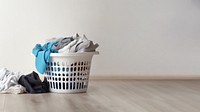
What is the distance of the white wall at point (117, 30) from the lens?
11.6 ft

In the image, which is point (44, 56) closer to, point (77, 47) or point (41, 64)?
point (41, 64)

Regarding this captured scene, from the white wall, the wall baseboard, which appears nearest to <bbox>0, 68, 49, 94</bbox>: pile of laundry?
the white wall

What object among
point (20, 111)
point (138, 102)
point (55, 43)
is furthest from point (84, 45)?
point (20, 111)

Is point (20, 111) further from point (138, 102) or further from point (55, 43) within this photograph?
point (55, 43)

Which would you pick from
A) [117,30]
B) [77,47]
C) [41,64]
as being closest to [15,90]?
[41,64]

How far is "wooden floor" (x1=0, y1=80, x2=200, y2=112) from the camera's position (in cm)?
220

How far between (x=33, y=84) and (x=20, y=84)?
9 cm

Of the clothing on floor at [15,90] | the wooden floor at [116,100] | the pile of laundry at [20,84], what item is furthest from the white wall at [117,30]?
the clothing on floor at [15,90]

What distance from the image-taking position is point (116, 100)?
2.47 metres

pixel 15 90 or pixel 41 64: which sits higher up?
pixel 41 64

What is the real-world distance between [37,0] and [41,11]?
95 mm

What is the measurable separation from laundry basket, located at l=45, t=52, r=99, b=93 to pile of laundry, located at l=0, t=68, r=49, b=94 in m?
0.08

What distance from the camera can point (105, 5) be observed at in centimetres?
363

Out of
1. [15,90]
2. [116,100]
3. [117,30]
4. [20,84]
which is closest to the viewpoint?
[116,100]
